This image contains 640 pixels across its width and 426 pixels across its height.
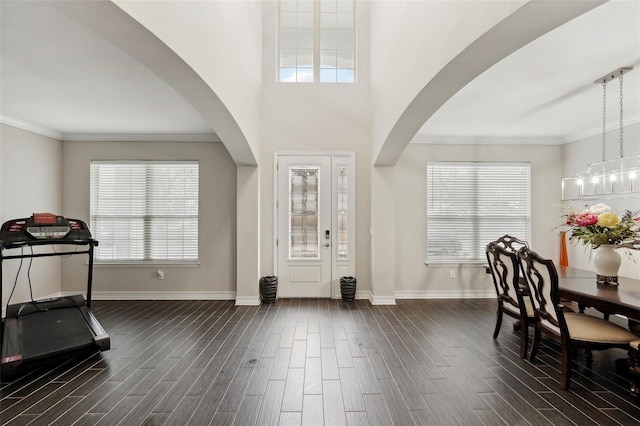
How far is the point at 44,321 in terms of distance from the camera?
3.12m

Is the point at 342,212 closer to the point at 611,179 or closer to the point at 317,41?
the point at 317,41

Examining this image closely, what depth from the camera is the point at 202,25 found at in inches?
99.7

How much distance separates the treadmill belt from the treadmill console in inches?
31.3

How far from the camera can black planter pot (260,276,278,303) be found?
4801 mm

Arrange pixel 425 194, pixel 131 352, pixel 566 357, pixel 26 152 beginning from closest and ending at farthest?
pixel 566 357, pixel 131 352, pixel 26 152, pixel 425 194

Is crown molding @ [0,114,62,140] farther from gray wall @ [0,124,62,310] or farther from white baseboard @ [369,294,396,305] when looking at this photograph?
white baseboard @ [369,294,396,305]

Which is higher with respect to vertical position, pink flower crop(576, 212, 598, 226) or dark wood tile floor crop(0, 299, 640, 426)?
pink flower crop(576, 212, 598, 226)

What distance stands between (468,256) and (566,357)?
10.0 feet

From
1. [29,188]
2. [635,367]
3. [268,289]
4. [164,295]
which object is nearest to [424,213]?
[268,289]

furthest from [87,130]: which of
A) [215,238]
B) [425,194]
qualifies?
[425,194]

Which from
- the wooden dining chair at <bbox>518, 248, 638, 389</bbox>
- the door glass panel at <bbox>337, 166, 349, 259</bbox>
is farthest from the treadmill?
the wooden dining chair at <bbox>518, 248, 638, 389</bbox>

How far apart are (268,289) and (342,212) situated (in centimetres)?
173

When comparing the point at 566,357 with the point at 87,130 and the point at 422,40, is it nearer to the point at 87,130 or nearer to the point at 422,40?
the point at 422,40

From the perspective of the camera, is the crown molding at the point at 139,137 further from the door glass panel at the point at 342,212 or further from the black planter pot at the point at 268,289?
the black planter pot at the point at 268,289
